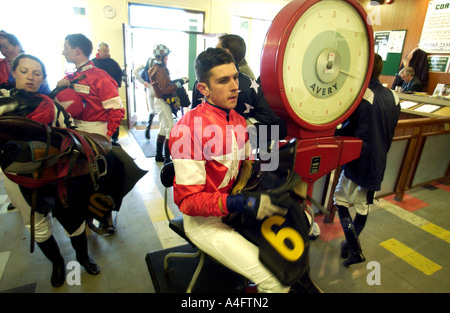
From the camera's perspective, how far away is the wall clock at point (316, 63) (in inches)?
35.0

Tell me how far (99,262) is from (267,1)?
20.6 feet

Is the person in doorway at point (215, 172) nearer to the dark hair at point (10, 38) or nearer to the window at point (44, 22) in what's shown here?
the dark hair at point (10, 38)

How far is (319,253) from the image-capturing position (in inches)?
79.5

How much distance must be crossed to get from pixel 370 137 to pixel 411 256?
1.16 meters

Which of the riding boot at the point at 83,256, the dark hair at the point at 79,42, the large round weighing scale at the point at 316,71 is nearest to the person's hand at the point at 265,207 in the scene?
the large round weighing scale at the point at 316,71

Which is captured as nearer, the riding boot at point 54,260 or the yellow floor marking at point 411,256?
the riding boot at point 54,260

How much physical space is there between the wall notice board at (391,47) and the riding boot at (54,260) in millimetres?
7352

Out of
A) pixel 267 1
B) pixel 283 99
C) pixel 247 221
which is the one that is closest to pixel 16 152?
pixel 247 221

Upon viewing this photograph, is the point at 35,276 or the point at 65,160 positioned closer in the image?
the point at 65,160

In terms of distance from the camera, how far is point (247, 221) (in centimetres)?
112

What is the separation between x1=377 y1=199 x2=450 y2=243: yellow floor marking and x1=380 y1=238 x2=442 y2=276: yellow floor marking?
1.43 ft

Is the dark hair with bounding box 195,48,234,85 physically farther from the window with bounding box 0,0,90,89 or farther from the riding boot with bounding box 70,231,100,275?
the window with bounding box 0,0,90,89
